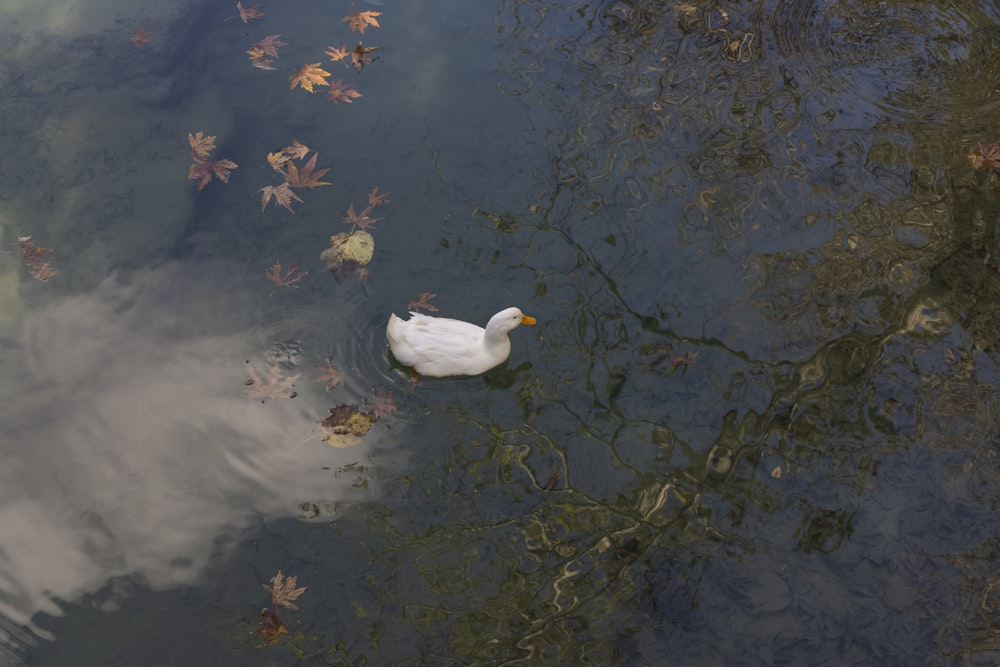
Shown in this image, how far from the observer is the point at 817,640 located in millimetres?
4203

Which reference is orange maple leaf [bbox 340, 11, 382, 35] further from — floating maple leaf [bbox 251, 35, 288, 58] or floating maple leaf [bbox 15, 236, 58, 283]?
floating maple leaf [bbox 15, 236, 58, 283]

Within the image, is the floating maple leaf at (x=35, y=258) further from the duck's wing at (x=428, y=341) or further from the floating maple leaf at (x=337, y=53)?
the floating maple leaf at (x=337, y=53)

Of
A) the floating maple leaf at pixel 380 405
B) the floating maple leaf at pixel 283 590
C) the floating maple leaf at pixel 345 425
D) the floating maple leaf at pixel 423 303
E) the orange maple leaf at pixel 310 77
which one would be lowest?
the floating maple leaf at pixel 283 590

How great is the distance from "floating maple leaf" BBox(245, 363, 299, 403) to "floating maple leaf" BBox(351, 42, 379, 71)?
111 inches

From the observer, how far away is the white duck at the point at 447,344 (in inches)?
191

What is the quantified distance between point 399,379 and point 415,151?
6.17ft

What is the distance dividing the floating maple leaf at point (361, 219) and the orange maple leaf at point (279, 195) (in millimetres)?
385

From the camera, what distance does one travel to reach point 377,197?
576cm

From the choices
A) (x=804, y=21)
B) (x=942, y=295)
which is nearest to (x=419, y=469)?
(x=942, y=295)

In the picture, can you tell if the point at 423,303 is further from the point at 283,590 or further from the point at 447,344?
the point at 283,590

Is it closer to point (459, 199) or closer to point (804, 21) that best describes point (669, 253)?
point (459, 199)

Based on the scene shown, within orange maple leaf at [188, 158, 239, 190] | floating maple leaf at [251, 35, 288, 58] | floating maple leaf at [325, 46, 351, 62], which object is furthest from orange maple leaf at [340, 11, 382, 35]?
orange maple leaf at [188, 158, 239, 190]

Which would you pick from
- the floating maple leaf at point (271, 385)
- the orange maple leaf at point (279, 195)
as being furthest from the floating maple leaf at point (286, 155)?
the floating maple leaf at point (271, 385)

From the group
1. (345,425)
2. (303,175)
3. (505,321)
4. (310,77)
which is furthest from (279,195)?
(505,321)
